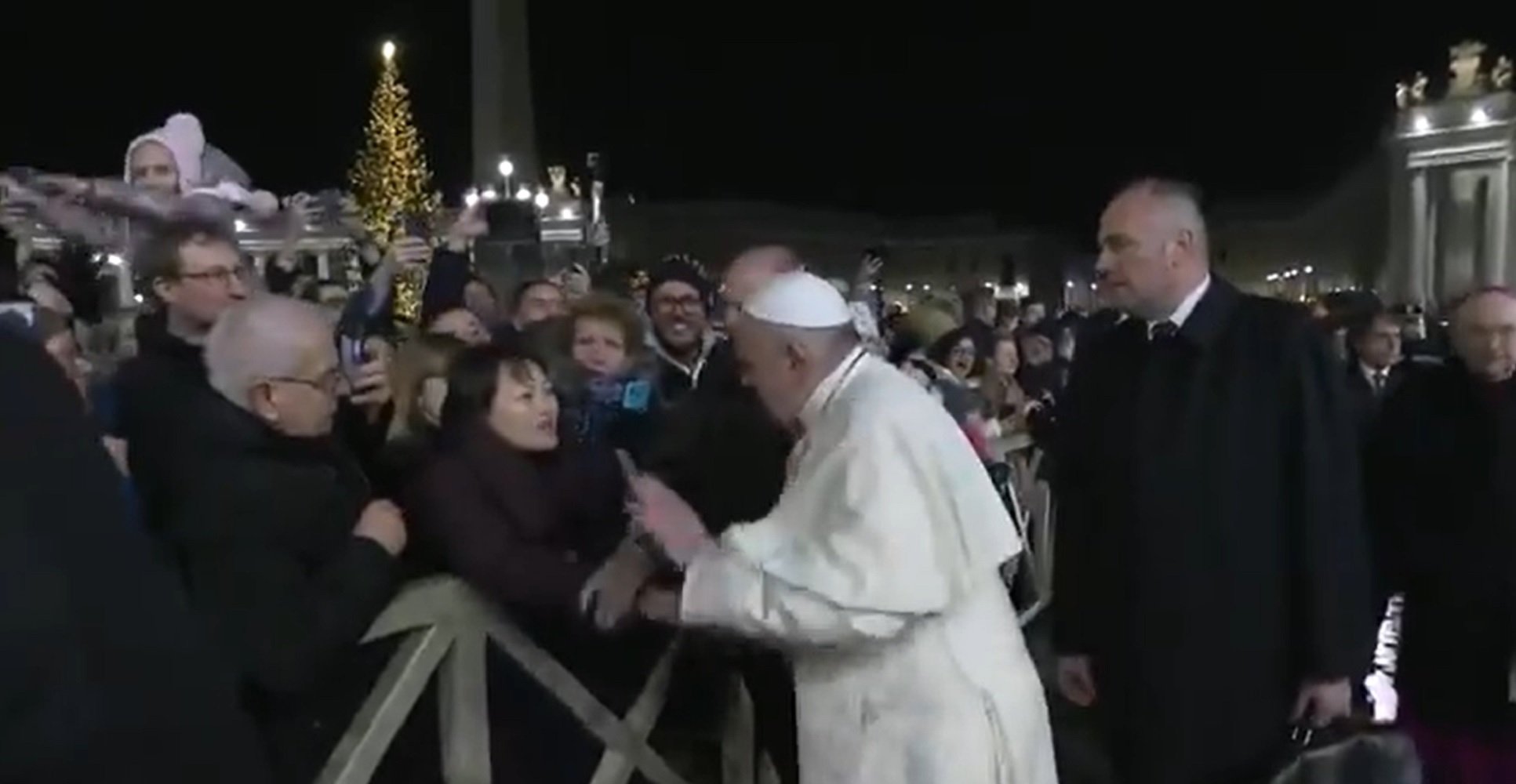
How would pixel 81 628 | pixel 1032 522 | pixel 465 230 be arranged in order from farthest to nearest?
pixel 1032 522 → pixel 465 230 → pixel 81 628

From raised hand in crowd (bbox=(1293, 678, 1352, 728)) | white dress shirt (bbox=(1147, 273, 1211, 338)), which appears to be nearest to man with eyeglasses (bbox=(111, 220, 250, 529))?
white dress shirt (bbox=(1147, 273, 1211, 338))

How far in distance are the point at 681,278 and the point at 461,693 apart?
2146mm

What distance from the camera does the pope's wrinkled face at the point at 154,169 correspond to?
4.88m

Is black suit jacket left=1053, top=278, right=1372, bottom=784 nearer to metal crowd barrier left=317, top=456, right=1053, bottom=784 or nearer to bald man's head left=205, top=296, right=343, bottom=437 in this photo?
metal crowd barrier left=317, top=456, right=1053, bottom=784

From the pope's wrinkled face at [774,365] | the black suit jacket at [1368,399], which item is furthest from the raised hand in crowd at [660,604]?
the black suit jacket at [1368,399]

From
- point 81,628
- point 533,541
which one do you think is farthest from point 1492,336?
point 81,628

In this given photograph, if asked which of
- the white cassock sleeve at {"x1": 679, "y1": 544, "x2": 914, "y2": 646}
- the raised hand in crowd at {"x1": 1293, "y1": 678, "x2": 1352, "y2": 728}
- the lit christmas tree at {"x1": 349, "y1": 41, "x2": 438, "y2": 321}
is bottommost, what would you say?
the raised hand in crowd at {"x1": 1293, "y1": 678, "x2": 1352, "y2": 728}

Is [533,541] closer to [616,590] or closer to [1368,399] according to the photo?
[616,590]

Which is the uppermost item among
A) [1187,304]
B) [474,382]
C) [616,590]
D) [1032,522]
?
[1187,304]

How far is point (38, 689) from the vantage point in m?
1.80

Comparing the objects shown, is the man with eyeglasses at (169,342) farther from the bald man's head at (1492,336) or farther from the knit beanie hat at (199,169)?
the bald man's head at (1492,336)

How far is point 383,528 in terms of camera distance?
325 cm

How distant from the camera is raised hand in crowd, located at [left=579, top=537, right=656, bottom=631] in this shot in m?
3.71

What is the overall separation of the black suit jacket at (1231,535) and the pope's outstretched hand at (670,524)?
3.82 feet
